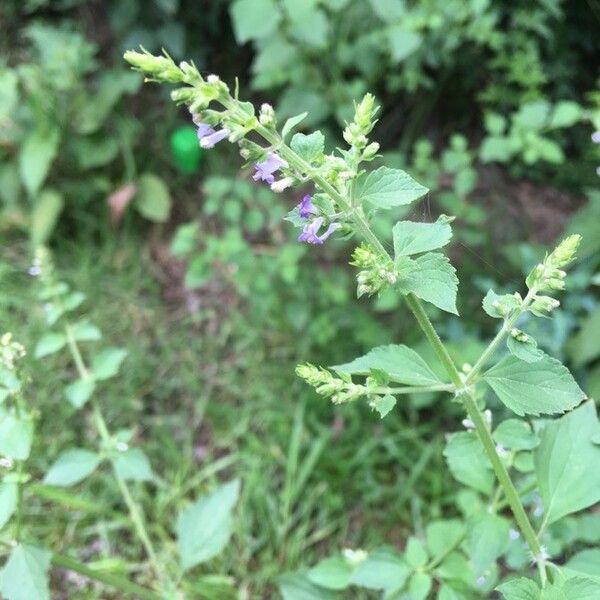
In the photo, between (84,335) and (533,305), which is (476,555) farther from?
(84,335)

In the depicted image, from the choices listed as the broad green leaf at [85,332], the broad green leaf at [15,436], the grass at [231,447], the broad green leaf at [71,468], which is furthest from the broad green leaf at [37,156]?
the broad green leaf at [15,436]

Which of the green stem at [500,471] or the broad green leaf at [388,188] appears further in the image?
the green stem at [500,471]

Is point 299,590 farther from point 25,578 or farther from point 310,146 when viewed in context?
point 310,146

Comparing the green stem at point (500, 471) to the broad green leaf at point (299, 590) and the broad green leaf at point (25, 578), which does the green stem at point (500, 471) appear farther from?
the broad green leaf at point (25, 578)

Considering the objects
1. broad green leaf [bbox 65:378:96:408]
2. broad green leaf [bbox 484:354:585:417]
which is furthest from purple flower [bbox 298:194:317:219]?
broad green leaf [bbox 65:378:96:408]

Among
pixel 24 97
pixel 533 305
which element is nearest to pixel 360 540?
pixel 533 305

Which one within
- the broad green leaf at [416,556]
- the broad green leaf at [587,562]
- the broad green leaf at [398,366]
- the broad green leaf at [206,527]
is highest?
the broad green leaf at [398,366]
